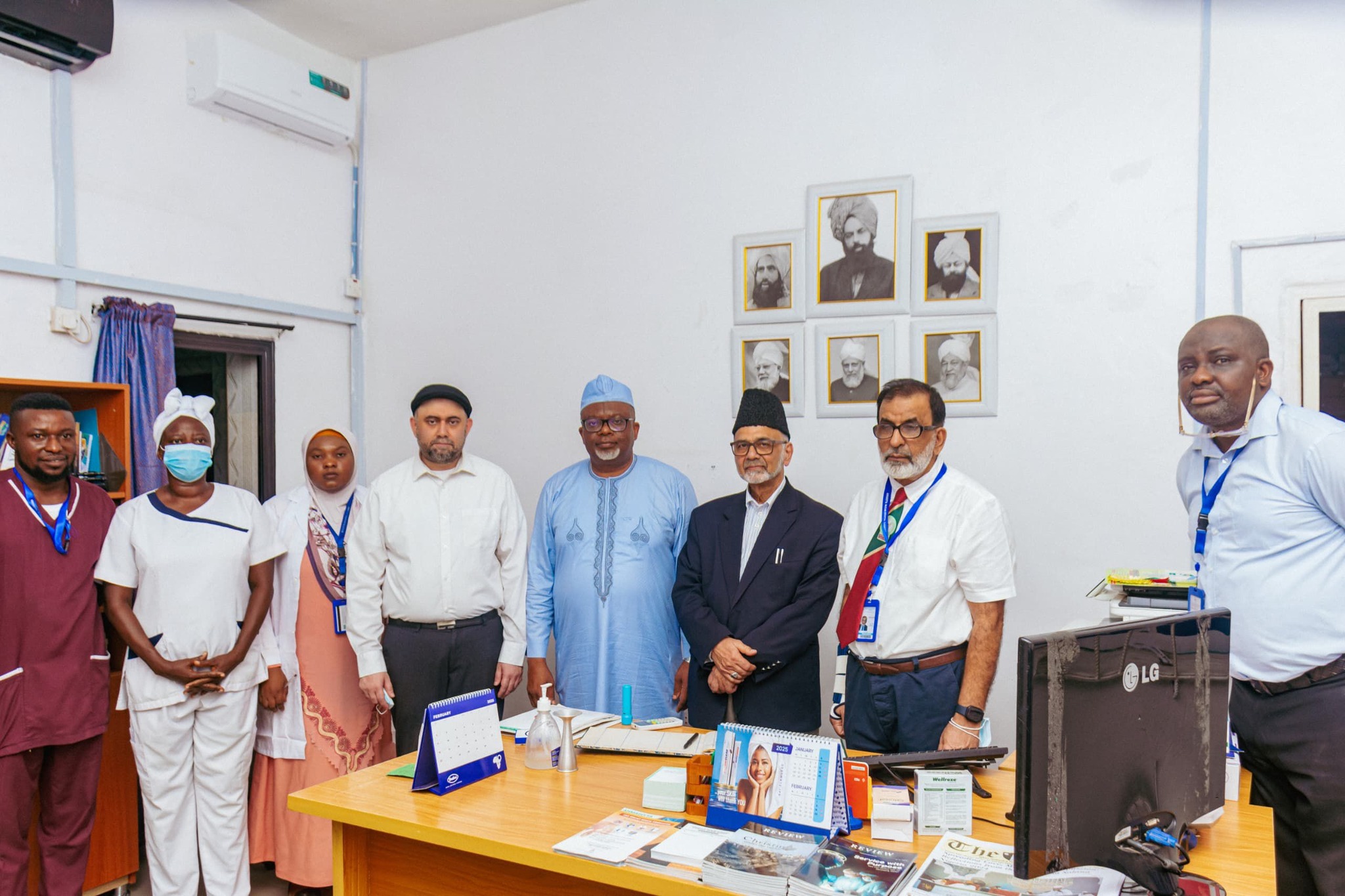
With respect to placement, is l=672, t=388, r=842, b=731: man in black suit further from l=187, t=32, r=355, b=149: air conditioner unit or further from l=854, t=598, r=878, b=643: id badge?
l=187, t=32, r=355, b=149: air conditioner unit

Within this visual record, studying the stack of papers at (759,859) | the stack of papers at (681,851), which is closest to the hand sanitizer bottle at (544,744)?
the stack of papers at (681,851)

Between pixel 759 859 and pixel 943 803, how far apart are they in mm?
412

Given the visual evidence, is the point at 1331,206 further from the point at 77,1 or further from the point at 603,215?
the point at 77,1

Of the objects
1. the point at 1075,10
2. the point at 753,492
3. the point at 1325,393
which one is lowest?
the point at 753,492

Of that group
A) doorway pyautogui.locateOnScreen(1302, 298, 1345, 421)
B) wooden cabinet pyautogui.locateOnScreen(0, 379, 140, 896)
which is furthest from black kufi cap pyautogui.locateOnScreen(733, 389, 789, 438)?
wooden cabinet pyautogui.locateOnScreen(0, 379, 140, 896)

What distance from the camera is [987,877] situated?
1.59 meters

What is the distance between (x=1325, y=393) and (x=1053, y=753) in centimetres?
248

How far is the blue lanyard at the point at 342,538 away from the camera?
11.6ft

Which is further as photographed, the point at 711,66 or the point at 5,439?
the point at 711,66

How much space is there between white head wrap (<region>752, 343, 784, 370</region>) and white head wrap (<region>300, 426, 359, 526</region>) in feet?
5.64

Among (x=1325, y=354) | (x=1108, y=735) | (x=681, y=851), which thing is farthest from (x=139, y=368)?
(x=1325, y=354)

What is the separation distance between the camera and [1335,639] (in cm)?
216

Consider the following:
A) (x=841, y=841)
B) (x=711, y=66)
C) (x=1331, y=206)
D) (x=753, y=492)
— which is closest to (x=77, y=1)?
(x=711, y=66)

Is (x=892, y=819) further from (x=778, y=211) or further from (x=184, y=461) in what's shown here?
(x=778, y=211)
